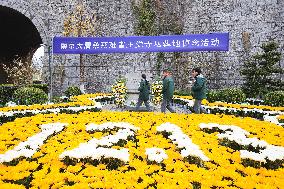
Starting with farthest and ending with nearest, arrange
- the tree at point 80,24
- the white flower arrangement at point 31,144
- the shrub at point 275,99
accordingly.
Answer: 1. the tree at point 80,24
2. the shrub at point 275,99
3. the white flower arrangement at point 31,144

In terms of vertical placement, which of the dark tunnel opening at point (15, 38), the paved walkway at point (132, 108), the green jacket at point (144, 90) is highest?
the dark tunnel opening at point (15, 38)

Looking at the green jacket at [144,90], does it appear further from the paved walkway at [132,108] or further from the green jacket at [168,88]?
the green jacket at [168,88]

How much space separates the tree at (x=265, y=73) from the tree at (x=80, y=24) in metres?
11.7

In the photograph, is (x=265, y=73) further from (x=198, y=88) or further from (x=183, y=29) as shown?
(x=198, y=88)

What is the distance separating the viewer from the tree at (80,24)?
23609 millimetres

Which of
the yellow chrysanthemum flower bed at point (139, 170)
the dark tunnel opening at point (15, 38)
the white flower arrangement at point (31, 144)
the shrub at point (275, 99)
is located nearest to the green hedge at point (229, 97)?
the shrub at point (275, 99)

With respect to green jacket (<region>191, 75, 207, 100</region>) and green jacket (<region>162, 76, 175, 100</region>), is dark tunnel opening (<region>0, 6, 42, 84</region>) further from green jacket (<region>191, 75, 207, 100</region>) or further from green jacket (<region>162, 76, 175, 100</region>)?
green jacket (<region>191, 75, 207, 100</region>)

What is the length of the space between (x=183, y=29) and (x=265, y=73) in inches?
291

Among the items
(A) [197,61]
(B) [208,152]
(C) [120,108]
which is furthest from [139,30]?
(B) [208,152]

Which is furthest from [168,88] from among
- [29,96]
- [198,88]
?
[29,96]

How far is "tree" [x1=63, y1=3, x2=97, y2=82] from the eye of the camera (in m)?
23.6

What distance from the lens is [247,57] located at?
843 inches

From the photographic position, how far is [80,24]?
934 inches

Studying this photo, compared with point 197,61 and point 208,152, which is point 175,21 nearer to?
point 197,61
